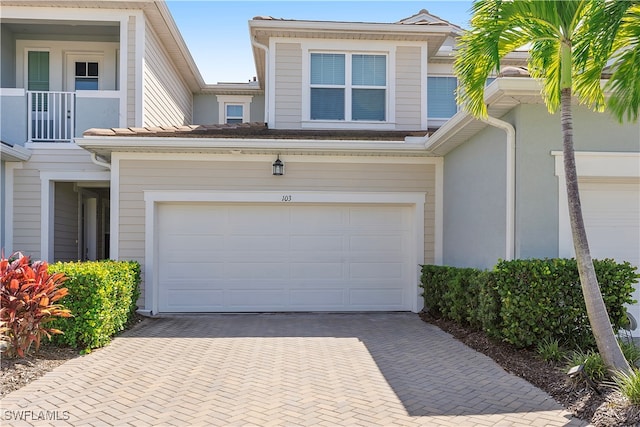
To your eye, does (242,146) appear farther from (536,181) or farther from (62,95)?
(536,181)

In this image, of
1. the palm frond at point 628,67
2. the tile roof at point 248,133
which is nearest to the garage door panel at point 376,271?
the tile roof at point 248,133

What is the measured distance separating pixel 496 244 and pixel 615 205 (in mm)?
1790

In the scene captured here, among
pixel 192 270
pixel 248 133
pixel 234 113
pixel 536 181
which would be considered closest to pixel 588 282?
pixel 536 181

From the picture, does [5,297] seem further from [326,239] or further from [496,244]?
[496,244]

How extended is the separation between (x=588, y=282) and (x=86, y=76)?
36.8 feet

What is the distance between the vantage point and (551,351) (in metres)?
5.75

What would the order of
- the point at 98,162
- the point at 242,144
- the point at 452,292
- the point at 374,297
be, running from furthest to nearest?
the point at 374,297 < the point at 98,162 < the point at 242,144 < the point at 452,292

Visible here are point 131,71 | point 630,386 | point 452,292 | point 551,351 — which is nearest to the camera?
point 630,386

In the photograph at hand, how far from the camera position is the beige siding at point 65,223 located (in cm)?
1099

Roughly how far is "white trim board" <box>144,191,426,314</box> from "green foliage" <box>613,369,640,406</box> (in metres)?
5.38

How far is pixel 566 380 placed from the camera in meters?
5.00

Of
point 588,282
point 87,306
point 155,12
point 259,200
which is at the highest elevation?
point 155,12

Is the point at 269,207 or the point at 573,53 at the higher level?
the point at 573,53

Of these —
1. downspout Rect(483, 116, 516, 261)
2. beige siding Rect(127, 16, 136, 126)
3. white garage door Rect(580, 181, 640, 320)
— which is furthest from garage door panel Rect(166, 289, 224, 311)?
white garage door Rect(580, 181, 640, 320)
